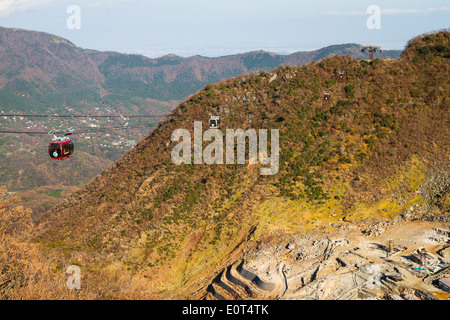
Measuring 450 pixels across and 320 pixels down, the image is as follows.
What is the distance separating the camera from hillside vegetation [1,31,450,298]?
122 ft

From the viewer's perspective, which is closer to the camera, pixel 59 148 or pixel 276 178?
pixel 59 148

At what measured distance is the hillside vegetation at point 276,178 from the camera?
37156 mm

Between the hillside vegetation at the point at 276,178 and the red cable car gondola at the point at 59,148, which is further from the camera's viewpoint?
the hillside vegetation at the point at 276,178

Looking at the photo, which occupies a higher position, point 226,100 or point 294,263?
point 226,100

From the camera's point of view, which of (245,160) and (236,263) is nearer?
(236,263)

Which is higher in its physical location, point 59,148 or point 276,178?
point 59,148

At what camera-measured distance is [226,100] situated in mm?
55000

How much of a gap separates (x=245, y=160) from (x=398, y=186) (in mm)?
19083

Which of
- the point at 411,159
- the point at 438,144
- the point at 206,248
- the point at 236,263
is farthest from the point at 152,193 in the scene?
the point at 438,144

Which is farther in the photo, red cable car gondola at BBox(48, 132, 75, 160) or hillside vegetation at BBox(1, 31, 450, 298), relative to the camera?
hillside vegetation at BBox(1, 31, 450, 298)

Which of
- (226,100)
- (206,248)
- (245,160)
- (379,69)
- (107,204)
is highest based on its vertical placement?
(379,69)

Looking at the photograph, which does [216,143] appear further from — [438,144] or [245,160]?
[438,144]

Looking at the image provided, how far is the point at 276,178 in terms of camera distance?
1732 inches

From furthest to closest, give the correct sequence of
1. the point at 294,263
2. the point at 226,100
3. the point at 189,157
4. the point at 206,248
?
the point at 226,100 → the point at 189,157 → the point at 206,248 → the point at 294,263
